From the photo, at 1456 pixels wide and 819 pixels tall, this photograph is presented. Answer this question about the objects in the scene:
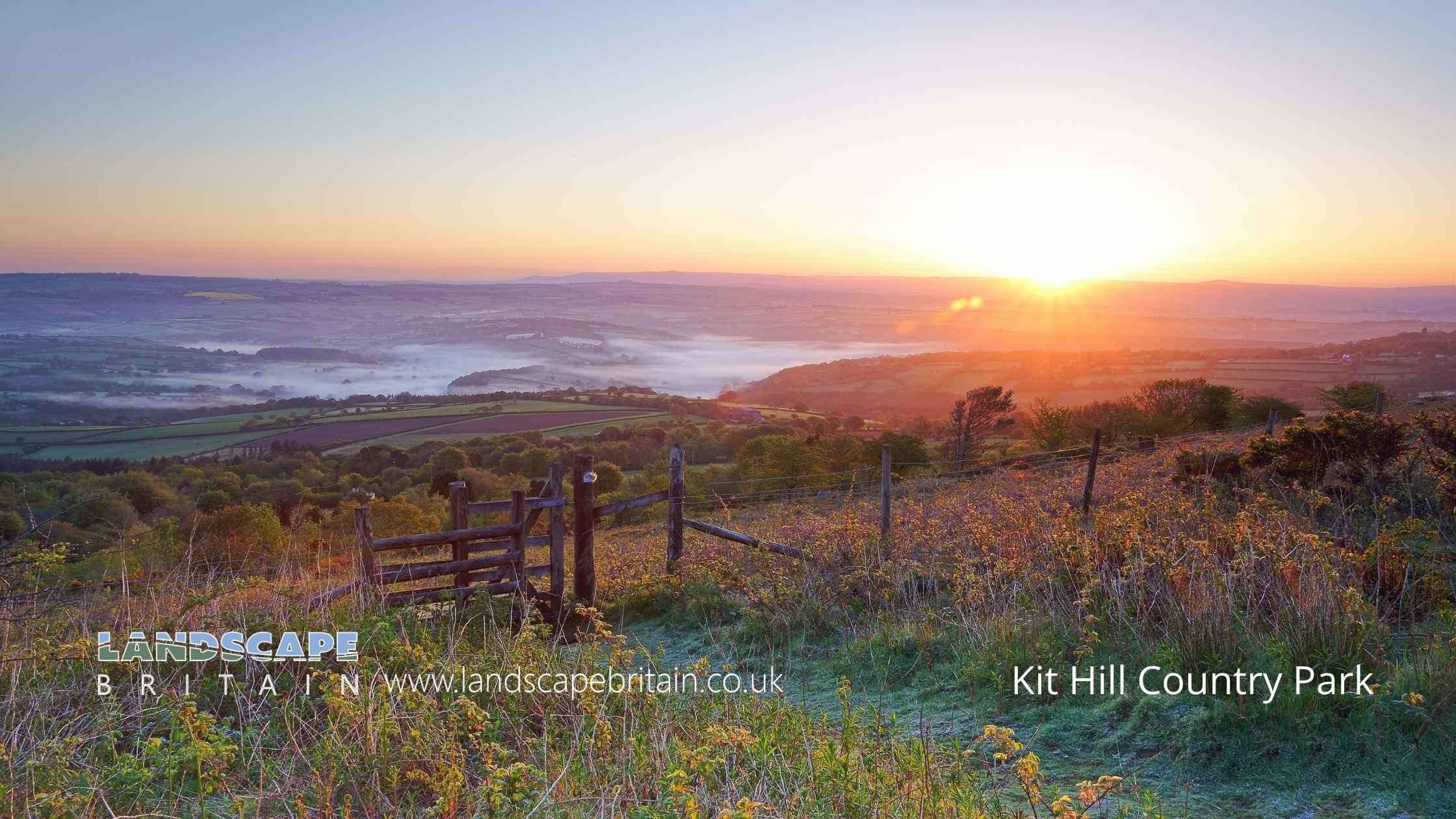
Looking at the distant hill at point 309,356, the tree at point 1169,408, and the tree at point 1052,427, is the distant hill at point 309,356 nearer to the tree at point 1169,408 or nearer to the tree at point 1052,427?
the tree at point 1052,427

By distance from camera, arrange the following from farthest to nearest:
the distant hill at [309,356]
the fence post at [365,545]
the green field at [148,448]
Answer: the distant hill at [309,356], the green field at [148,448], the fence post at [365,545]

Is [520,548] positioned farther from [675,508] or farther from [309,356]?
[309,356]

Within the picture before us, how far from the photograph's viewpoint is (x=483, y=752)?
3.66 meters

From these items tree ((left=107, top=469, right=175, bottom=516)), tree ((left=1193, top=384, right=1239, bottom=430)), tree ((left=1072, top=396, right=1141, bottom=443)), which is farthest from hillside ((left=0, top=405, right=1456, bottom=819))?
tree ((left=107, top=469, right=175, bottom=516))

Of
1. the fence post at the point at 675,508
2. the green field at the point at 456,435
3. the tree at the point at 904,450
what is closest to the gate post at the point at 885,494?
the fence post at the point at 675,508

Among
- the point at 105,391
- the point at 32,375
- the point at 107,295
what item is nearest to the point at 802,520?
the point at 105,391

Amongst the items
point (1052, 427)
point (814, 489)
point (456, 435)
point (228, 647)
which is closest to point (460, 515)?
point (228, 647)

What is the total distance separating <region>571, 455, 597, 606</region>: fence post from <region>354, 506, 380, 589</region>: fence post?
7.10 ft

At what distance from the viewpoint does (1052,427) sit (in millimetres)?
32344

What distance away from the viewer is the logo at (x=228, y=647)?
4918 millimetres

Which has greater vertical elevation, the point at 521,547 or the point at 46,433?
the point at 521,547

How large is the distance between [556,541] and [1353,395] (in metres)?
28.0

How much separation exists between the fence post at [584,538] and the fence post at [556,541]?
16cm

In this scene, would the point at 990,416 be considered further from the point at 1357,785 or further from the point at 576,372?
the point at 576,372
